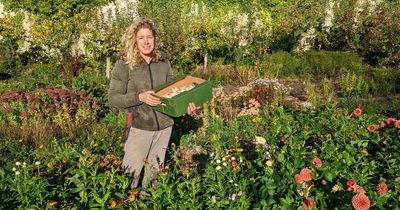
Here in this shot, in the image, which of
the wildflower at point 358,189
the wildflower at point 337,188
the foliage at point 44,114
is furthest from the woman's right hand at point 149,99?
the foliage at point 44,114

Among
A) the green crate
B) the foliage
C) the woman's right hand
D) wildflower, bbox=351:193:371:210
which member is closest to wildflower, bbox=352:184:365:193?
wildflower, bbox=351:193:371:210

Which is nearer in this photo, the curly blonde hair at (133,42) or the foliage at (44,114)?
the curly blonde hair at (133,42)

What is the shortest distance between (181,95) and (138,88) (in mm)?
388

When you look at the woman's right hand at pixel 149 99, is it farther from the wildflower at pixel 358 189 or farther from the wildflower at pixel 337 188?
the wildflower at pixel 358 189

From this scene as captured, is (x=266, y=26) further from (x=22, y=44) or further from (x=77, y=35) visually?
(x=22, y=44)

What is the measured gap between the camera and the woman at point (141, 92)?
3146 millimetres

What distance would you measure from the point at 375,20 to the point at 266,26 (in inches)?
125

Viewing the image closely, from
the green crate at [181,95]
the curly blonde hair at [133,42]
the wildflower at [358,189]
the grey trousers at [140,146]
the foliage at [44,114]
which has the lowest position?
the foliage at [44,114]

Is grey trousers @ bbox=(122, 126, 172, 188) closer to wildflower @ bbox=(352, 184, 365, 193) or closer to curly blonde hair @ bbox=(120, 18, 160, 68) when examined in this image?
curly blonde hair @ bbox=(120, 18, 160, 68)

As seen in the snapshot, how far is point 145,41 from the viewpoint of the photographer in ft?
10.3

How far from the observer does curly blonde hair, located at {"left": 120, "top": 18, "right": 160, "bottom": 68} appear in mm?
3125

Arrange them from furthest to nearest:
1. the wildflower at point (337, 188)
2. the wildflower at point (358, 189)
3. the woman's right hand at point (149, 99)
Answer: the woman's right hand at point (149, 99) < the wildflower at point (337, 188) < the wildflower at point (358, 189)

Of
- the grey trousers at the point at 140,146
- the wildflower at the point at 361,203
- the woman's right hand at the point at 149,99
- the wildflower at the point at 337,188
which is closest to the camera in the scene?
the wildflower at the point at 361,203

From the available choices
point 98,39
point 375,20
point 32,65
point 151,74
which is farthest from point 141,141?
point 375,20
